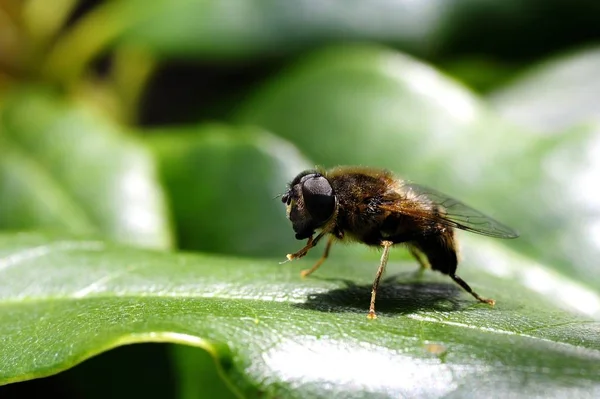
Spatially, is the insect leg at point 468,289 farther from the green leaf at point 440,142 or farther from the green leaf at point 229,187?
the green leaf at point 229,187

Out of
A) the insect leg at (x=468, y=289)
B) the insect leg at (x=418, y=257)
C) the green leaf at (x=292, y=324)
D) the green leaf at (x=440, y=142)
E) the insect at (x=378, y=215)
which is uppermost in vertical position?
the green leaf at (x=440, y=142)

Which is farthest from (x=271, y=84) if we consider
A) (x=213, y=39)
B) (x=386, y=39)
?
(x=386, y=39)

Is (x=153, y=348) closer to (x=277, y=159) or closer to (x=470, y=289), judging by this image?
(x=277, y=159)

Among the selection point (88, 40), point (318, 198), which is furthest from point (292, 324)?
point (88, 40)

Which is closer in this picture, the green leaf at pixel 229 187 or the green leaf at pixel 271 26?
the green leaf at pixel 229 187

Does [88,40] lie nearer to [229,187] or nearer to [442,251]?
[229,187]

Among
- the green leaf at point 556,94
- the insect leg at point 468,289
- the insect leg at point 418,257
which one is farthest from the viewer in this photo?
the green leaf at point 556,94

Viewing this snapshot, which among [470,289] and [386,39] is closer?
[470,289]

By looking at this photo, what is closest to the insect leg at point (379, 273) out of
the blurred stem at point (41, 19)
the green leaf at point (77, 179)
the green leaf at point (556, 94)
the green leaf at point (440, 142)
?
the green leaf at point (440, 142)
